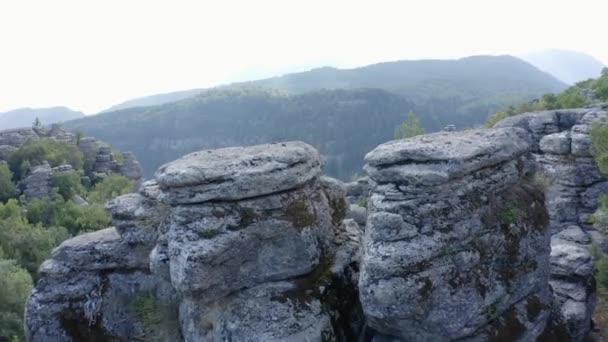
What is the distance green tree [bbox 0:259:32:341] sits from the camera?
3087 cm

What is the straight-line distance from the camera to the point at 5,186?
68938 millimetres

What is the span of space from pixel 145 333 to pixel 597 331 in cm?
1404

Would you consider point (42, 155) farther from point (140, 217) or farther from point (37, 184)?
point (140, 217)

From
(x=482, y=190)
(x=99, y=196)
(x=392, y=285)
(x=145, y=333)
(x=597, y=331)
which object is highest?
(x=482, y=190)

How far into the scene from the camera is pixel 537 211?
12.7m

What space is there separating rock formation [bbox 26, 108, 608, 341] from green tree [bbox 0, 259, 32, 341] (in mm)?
20657

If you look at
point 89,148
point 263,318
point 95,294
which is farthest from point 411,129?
point 263,318

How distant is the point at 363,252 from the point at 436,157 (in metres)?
3.05

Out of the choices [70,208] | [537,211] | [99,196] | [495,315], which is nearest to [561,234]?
[537,211]

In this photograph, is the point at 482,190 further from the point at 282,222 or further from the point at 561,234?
the point at 561,234

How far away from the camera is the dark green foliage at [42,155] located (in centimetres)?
7825

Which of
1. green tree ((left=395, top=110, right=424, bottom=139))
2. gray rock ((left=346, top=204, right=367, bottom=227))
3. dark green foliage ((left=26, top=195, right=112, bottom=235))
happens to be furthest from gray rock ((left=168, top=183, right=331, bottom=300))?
green tree ((left=395, top=110, right=424, bottom=139))

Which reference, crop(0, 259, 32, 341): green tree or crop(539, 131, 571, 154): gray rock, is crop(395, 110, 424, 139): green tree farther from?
crop(0, 259, 32, 341): green tree

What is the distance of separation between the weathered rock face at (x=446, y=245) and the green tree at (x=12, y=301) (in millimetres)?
28692
